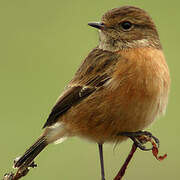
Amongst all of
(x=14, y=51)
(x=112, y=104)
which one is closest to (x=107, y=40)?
(x=112, y=104)

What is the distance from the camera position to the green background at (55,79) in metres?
10.4

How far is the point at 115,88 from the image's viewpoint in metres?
6.89

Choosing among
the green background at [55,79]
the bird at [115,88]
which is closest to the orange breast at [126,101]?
the bird at [115,88]

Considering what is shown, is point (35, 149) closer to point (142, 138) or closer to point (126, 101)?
point (126, 101)

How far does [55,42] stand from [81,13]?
198 cm

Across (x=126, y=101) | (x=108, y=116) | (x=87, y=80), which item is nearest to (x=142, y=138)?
(x=126, y=101)

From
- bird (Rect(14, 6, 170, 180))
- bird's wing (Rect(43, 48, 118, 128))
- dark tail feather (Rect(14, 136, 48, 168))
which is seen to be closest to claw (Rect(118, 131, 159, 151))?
bird (Rect(14, 6, 170, 180))

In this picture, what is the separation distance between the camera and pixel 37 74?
13.8 metres

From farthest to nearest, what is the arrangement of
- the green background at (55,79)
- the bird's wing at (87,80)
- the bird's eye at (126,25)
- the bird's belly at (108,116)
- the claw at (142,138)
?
the green background at (55,79) < the bird's eye at (126,25) < the bird's wing at (87,80) < the bird's belly at (108,116) < the claw at (142,138)

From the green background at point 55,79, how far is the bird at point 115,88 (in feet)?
1.69

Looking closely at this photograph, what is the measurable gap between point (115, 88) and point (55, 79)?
6.71 m

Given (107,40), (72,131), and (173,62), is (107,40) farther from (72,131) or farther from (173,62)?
(173,62)

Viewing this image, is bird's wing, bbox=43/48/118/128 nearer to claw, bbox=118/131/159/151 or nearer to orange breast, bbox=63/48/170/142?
orange breast, bbox=63/48/170/142

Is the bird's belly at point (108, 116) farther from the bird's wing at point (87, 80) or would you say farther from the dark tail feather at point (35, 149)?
the dark tail feather at point (35, 149)
